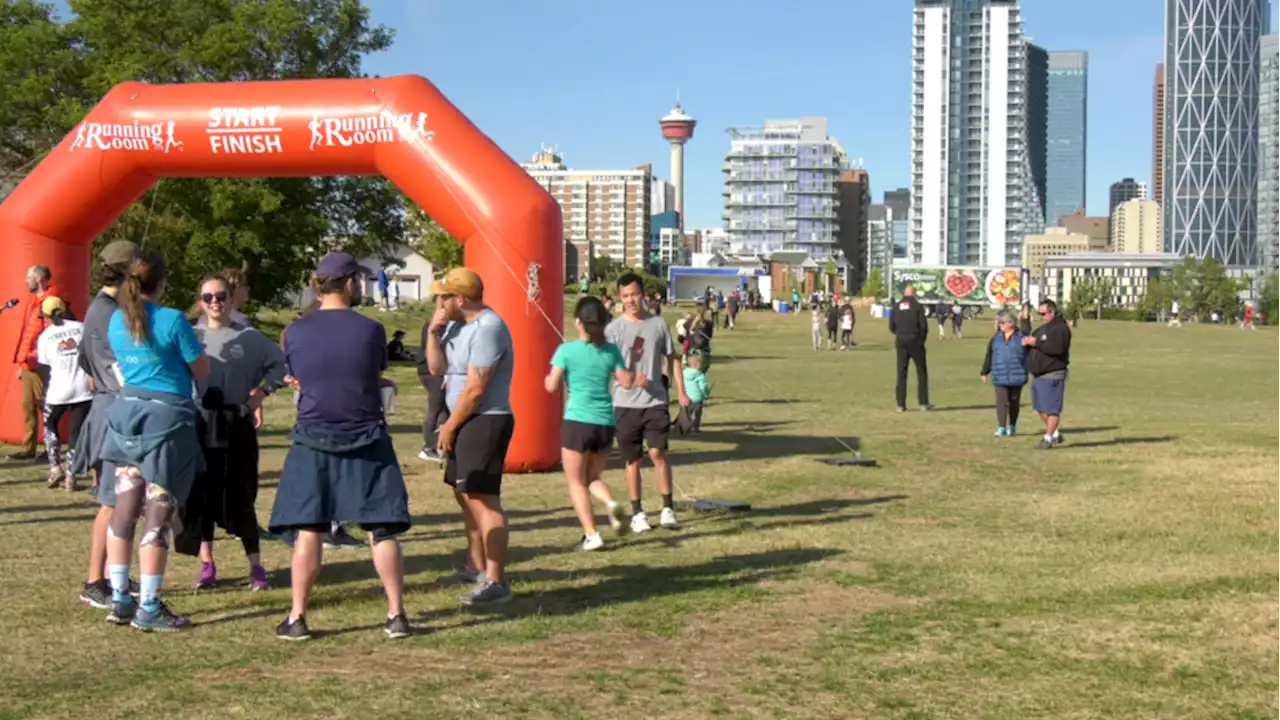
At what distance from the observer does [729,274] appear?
363 feet

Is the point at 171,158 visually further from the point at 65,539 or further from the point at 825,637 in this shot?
the point at 825,637

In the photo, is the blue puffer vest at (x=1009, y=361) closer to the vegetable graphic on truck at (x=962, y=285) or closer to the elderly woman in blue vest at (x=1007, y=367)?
the elderly woman in blue vest at (x=1007, y=367)

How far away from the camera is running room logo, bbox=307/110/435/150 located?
1403cm

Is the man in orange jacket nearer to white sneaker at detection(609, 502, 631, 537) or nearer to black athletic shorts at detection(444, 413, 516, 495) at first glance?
white sneaker at detection(609, 502, 631, 537)

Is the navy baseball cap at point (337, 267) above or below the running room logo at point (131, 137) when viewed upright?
below

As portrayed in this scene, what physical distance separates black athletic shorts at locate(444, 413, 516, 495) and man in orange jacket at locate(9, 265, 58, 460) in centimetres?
591

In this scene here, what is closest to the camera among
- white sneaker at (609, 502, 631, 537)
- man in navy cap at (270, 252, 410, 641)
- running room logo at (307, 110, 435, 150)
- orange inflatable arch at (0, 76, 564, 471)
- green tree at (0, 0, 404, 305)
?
man in navy cap at (270, 252, 410, 641)

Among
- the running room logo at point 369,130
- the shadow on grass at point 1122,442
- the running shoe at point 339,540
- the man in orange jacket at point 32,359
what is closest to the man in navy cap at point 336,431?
the running shoe at point 339,540

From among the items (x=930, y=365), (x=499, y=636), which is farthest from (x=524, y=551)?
(x=930, y=365)

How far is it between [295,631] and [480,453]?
1352 millimetres

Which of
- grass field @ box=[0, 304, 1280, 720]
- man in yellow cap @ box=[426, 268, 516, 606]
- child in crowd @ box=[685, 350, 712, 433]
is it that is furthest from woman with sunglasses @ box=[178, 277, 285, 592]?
child in crowd @ box=[685, 350, 712, 433]

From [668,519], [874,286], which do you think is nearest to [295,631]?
[668,519]

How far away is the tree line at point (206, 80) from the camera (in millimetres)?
29969

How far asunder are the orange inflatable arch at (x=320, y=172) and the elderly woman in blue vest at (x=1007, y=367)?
19.7 ft
